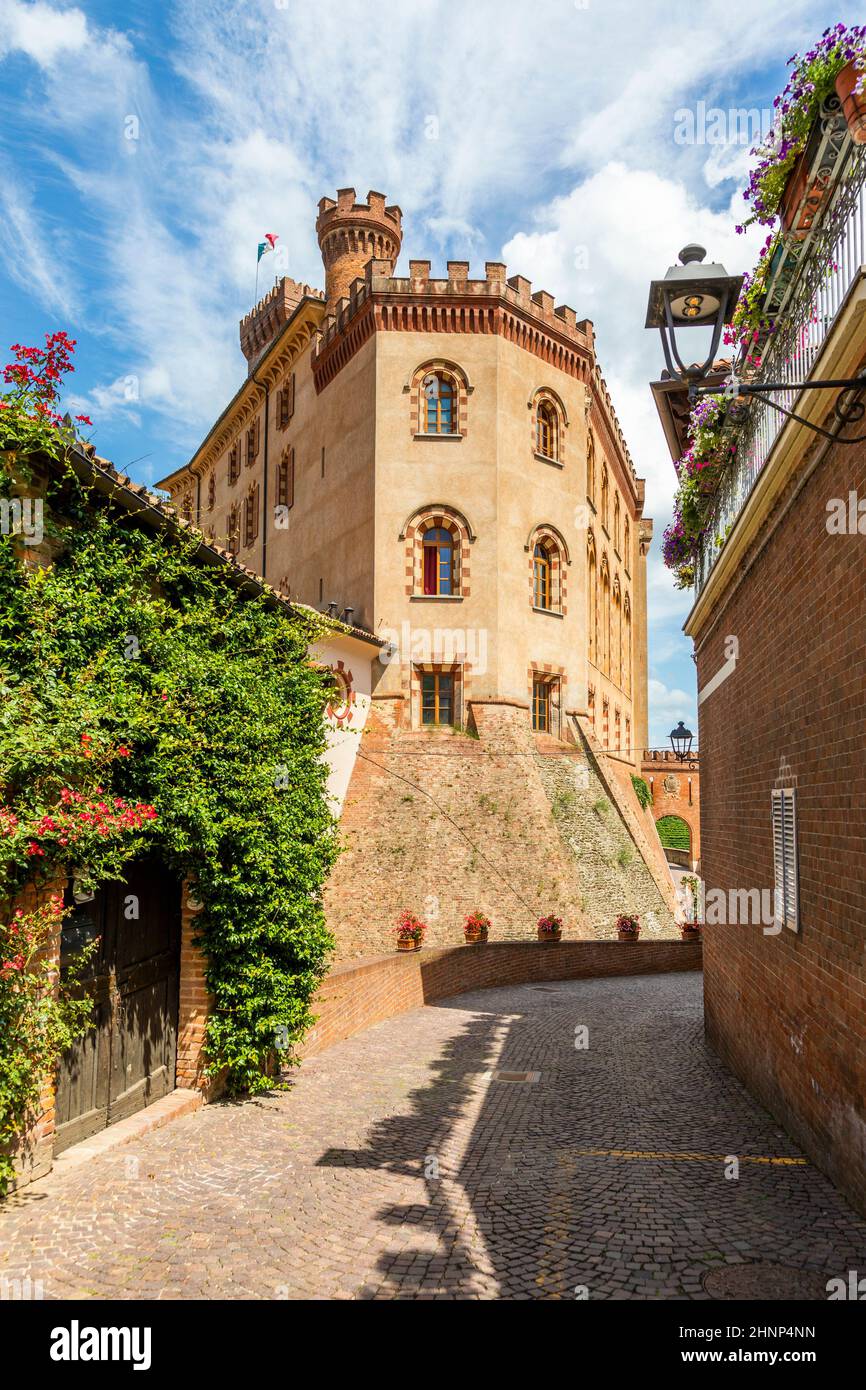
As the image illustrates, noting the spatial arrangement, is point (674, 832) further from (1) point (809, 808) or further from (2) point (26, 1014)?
(2) point (26, 1014)

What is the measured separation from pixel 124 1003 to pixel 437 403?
20771mm

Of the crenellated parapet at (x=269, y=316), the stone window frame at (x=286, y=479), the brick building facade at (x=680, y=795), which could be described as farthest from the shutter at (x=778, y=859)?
the brick building facade at (x=680, y=795)

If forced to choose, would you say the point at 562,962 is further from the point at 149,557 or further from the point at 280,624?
the point at 149,557

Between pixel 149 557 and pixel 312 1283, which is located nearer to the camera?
pixel 312 1283

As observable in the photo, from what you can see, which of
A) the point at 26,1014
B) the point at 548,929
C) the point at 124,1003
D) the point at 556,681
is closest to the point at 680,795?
the point at 556,681

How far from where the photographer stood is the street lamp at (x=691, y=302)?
19.2 ft

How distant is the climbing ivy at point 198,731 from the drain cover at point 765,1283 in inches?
197

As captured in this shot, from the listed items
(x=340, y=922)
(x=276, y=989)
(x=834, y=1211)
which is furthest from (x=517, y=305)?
(x=834, y=1211)

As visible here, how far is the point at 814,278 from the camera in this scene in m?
6.24

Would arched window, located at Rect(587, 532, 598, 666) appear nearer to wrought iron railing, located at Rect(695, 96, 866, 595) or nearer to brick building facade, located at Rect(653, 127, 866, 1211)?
brick building facade, located at Rect(653, 127, 866, 1211)

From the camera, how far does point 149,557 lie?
26.3 ft

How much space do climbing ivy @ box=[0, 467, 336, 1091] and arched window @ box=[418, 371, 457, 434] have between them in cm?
1573
